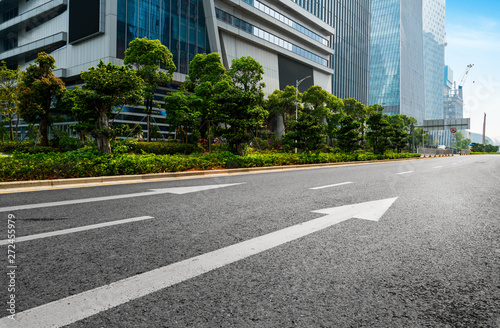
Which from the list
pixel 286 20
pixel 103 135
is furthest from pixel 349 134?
pixel 286 20

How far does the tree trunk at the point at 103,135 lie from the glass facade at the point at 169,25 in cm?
2311

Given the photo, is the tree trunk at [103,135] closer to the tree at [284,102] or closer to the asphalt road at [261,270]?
the asphalt road at [261,270]

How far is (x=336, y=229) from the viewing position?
12.9 feet

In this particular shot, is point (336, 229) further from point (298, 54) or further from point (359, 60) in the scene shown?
point (359, 60)

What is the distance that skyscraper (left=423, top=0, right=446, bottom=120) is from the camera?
152750mm

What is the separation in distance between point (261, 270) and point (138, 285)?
39.7 inches

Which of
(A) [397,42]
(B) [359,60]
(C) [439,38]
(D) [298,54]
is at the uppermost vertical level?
(C) [439,38]

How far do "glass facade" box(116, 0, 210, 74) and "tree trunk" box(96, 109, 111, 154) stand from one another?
23.1m

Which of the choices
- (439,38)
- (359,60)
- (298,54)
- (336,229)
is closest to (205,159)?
(336,229)

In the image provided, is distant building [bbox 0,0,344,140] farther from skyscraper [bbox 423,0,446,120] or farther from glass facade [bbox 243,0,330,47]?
skyscraper [bbox 423,0,446,120]

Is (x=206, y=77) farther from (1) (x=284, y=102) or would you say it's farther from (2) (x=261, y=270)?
(2) (x=261, y=270)

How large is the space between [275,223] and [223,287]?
204 centimetres

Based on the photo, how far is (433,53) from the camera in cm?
16112

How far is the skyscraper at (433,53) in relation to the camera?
152750 millimetres
